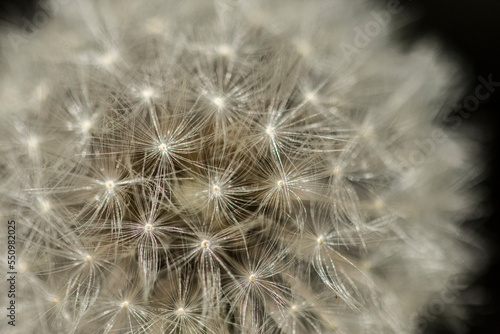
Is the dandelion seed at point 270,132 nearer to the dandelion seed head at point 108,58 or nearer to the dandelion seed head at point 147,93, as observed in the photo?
the dandelion seed head at point 147,93

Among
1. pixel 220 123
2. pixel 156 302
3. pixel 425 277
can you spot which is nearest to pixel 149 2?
pixel 220 123

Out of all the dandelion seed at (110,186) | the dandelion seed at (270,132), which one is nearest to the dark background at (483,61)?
the dandelion seed at (270,132)

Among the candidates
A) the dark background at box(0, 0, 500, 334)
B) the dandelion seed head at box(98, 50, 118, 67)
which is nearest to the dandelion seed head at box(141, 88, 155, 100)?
the dandelion seed head at box(98, 50, 118, 67)

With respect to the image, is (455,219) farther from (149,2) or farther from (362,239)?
(149,2)

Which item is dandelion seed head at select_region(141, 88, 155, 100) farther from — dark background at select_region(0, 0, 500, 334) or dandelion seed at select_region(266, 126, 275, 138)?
dark background at select_region(0, 0, 500, 334)

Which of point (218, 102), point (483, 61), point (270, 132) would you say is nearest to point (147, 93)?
point (218, 102)

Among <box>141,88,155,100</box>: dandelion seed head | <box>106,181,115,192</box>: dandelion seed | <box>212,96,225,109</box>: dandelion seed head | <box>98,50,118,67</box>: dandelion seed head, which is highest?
<box>98,50,118,67</box>: dandelion seed head

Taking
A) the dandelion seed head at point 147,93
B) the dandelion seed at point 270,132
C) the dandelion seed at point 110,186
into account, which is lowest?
the dandelion seed at point 110,186

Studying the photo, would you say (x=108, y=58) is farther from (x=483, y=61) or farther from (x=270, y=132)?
(x=483, y=61)

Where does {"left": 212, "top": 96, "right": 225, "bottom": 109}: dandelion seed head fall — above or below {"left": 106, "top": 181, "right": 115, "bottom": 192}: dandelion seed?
above
